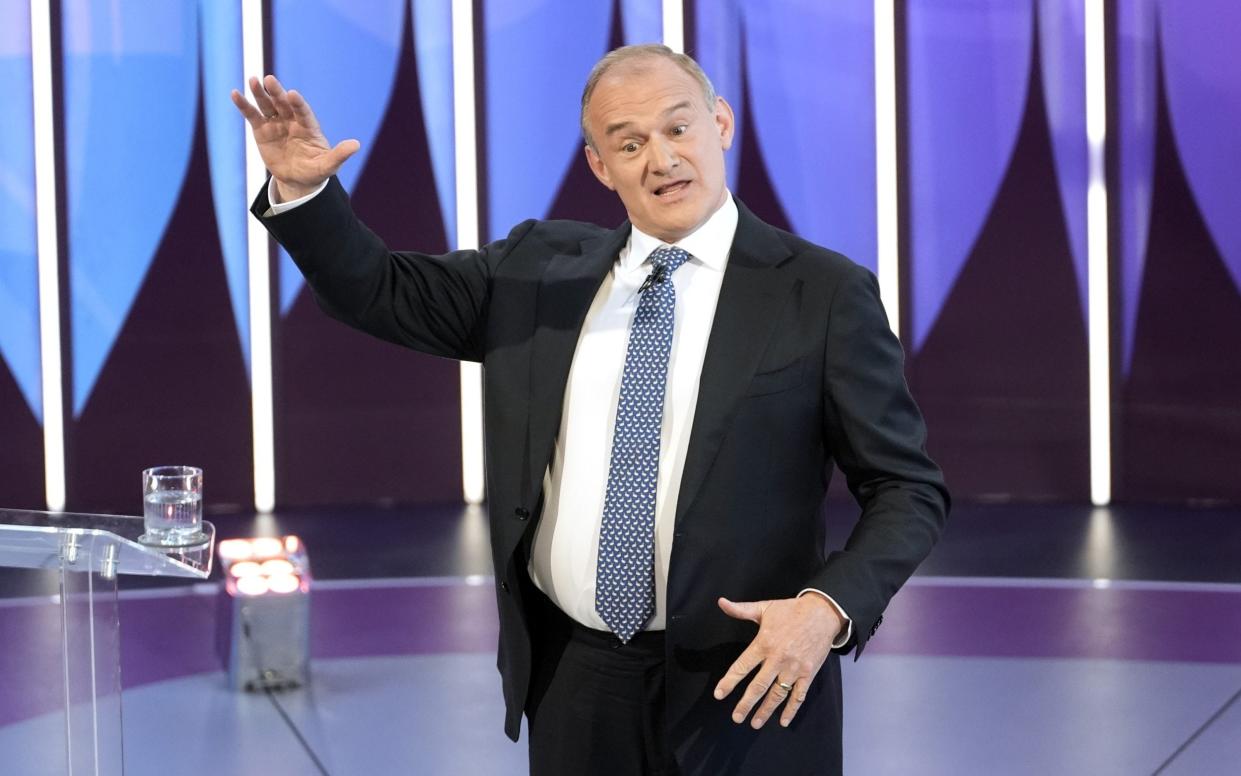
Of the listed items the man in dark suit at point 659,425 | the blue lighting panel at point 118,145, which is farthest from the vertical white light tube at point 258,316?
the man in dark suit at point 659,425

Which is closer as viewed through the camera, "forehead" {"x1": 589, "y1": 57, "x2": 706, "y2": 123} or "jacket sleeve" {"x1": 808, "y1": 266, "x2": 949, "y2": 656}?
"jacket sleeve" {"x1": 808, "y1": 266, "x2": 949, "y2": 656}

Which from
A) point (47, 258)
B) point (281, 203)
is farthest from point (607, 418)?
point (47, 258)

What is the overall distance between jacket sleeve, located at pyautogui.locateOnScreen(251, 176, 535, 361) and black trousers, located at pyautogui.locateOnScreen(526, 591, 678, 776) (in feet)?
1.13

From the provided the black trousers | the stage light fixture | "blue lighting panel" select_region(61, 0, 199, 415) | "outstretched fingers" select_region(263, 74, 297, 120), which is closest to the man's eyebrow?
"outstretched fingers" select_region(263, 74, 297, 120)

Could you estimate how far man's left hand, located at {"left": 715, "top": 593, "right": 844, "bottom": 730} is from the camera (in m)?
1.59

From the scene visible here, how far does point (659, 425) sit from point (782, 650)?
1.08 ft

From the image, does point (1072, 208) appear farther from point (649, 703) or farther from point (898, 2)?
point (649, 703)

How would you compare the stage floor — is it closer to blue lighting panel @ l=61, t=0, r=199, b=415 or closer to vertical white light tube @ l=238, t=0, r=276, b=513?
vertical white light tube @ l=238, t=0, r=276, b=513

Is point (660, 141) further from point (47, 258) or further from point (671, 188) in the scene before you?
point (47, 258)

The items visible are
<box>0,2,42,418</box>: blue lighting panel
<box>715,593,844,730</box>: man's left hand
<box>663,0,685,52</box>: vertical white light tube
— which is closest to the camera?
<box>715,593,844,730</box>: man's left hand

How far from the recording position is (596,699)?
1.86 m

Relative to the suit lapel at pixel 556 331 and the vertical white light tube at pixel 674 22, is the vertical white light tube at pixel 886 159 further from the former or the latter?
the suit lapel at pixel 556 331

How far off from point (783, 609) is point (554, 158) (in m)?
4.26

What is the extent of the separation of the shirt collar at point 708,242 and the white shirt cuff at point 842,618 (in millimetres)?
427
